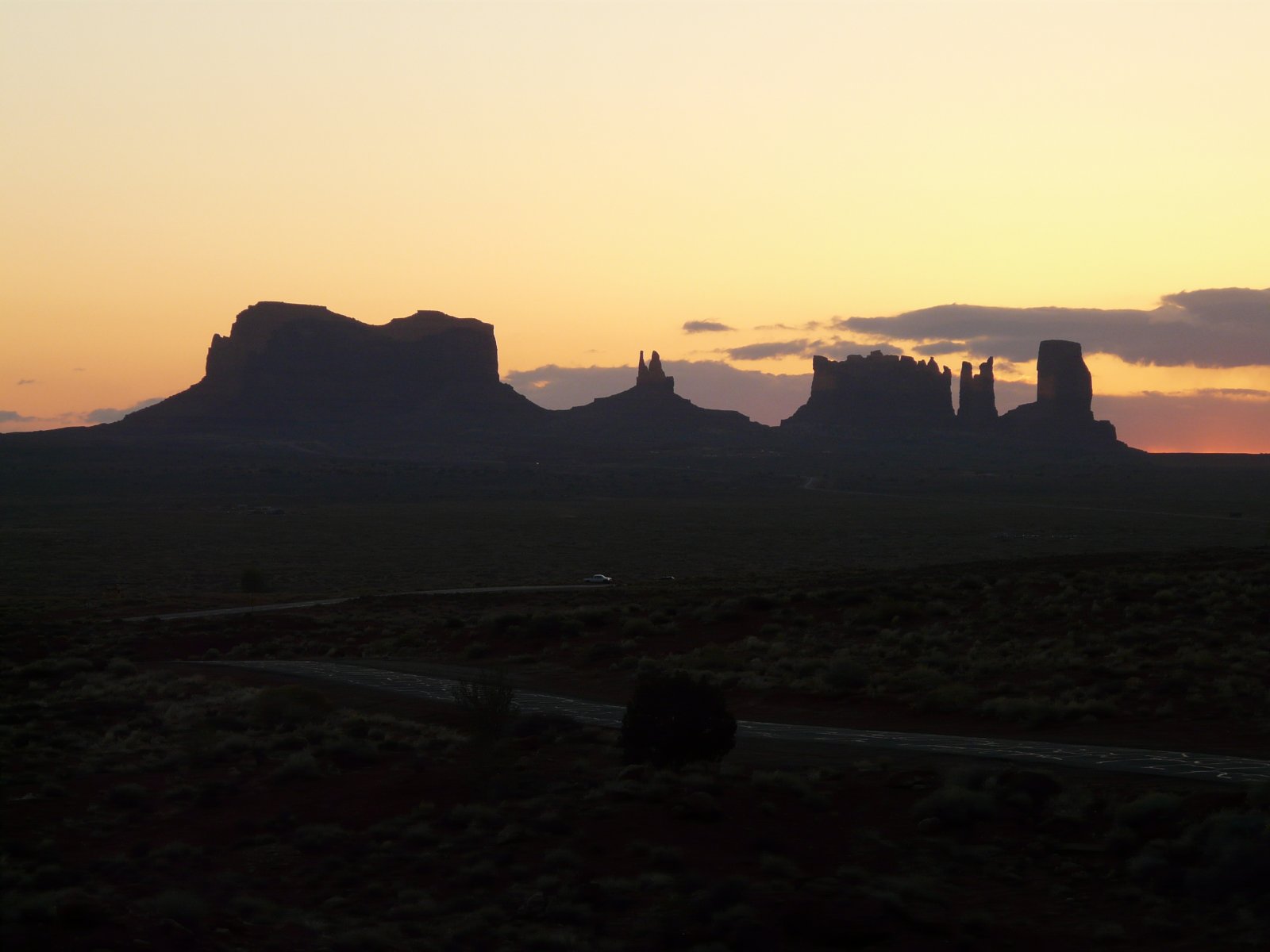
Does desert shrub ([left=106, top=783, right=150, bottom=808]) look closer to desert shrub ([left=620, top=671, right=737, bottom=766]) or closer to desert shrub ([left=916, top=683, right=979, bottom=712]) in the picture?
desert shrub ([left=620, top=671, right=737, bottom=766])

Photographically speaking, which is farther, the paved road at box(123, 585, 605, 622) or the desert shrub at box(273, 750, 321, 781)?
the paved road at box(123, 585, 605, 622)

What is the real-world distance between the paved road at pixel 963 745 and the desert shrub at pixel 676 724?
2680 mm

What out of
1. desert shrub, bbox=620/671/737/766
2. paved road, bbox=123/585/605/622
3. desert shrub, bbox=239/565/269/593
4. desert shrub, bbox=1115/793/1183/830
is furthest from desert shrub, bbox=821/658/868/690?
desert shrub, bbox=239/565/269/593

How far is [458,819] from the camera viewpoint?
13.9m

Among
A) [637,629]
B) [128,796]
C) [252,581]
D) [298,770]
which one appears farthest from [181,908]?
[252,581]

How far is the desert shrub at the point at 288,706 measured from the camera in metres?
19.9

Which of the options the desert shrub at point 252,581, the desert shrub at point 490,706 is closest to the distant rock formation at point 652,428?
the desert shrub at point 252,581

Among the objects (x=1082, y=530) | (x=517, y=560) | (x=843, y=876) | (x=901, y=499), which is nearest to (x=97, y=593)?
(x=517, y=560)

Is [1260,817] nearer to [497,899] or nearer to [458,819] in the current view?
[497,899]

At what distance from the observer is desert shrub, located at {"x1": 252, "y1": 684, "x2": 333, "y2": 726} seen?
19.9 m

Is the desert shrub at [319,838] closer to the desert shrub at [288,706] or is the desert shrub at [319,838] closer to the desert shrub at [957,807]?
the desert shrub at [288,706]

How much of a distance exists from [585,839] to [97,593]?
4186 centimetres

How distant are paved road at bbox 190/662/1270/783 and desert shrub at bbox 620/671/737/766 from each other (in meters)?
2.68

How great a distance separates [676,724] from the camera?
15656 mm
